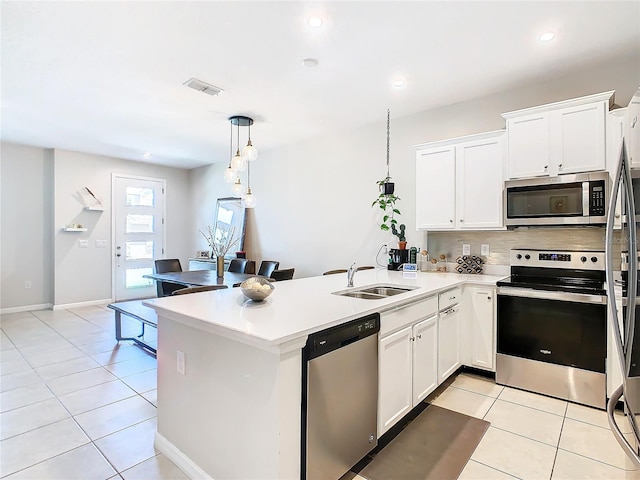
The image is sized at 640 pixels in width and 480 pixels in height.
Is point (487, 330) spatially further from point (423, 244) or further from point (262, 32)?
point (262, 32)

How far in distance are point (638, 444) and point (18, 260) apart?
750 centimetres

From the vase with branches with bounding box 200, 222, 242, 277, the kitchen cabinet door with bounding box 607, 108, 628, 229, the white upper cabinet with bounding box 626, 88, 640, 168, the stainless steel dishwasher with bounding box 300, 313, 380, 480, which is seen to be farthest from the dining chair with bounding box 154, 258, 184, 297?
the kitchen cabinet door with bounding box 607, 108, 628, 229

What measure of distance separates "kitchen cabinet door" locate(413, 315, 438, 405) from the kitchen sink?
0.32m

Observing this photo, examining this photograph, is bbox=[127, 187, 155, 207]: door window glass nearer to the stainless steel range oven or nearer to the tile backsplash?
the tile backsplash

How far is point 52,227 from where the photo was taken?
19.4 ft

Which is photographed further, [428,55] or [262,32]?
[428,55]

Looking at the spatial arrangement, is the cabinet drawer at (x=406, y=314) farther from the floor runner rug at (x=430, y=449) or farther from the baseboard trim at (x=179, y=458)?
the baseboard trim at (x=179, y=458)

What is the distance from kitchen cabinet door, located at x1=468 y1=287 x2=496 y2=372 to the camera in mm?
3020

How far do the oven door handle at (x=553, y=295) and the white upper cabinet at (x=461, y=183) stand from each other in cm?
64

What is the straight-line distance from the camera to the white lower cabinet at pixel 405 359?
2.02 m

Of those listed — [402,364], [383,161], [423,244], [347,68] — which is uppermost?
[347,68]

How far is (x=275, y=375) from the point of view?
143 centimetres

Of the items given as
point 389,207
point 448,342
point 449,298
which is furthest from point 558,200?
point 389,207

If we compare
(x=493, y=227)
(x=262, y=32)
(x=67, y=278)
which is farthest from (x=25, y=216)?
(x=493, y=227)
